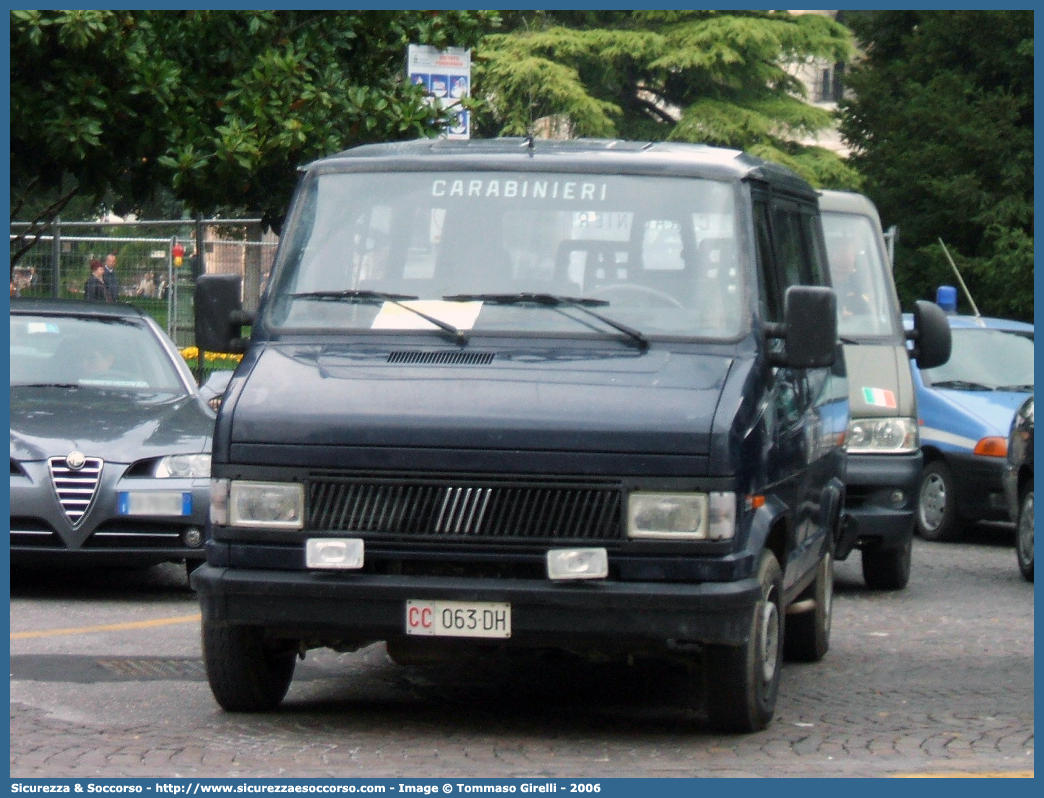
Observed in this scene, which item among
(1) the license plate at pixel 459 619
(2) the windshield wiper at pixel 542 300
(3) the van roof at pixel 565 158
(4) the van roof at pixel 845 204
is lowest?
(1) the license plate at pixel 459 619

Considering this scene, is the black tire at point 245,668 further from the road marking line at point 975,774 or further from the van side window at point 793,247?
the van side window at point 793,247

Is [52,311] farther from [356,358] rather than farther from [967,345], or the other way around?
[967,345]

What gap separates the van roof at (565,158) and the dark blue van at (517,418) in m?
0.01

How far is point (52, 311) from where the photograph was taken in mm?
12141

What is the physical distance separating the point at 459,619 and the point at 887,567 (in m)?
5.79

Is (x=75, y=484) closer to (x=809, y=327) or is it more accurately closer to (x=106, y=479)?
(x=106, y=479)

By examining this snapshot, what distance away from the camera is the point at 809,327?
7.20 meters

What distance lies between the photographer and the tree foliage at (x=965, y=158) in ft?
117

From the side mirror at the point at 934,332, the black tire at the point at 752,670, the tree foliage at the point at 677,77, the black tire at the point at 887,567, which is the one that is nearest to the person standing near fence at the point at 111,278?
the black tire at the point at 887,567

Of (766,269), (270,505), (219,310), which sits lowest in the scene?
(270,505)

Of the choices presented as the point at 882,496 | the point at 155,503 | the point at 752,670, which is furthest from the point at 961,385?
the point at 752,670

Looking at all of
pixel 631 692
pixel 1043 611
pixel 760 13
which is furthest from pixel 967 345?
pixel 760 13

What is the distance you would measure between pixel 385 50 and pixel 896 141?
22.8m

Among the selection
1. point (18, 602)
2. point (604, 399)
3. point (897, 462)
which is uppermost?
point (604, 399)
